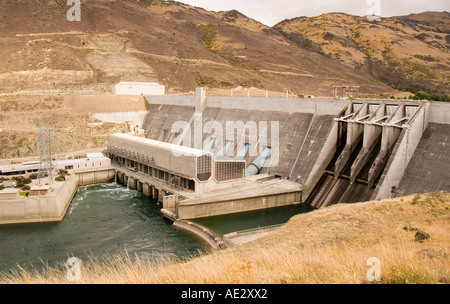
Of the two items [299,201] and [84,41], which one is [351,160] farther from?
[84,41]

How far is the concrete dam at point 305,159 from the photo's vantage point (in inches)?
1147

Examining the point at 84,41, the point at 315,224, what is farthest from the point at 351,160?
the point at 84,41

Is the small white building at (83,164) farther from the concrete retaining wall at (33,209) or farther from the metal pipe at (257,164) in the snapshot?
the metal pipe at (257,164)

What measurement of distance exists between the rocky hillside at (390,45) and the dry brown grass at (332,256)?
278 ft

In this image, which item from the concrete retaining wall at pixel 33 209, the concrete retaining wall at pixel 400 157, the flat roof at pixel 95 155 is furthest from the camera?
the flat roof at pixel 95 155

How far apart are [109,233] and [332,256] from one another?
861 inches

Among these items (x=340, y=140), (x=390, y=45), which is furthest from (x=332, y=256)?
(x=390, y=45)

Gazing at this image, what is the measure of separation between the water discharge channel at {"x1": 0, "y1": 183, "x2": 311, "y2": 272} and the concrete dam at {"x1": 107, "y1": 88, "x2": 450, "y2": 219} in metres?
1.72

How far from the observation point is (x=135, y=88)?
6588cm

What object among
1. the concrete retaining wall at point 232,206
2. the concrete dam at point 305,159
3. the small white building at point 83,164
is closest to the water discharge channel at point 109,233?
the concrete retaining wall at point 232,206

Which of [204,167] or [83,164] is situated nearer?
[204,167]

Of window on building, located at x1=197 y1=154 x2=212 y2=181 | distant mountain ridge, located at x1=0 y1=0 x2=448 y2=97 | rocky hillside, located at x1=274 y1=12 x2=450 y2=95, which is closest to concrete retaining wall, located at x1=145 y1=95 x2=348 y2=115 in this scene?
window on building, located at x1=197 y1=154 x2=212 y2=181

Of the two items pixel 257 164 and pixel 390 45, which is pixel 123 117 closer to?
pixel 257 164
